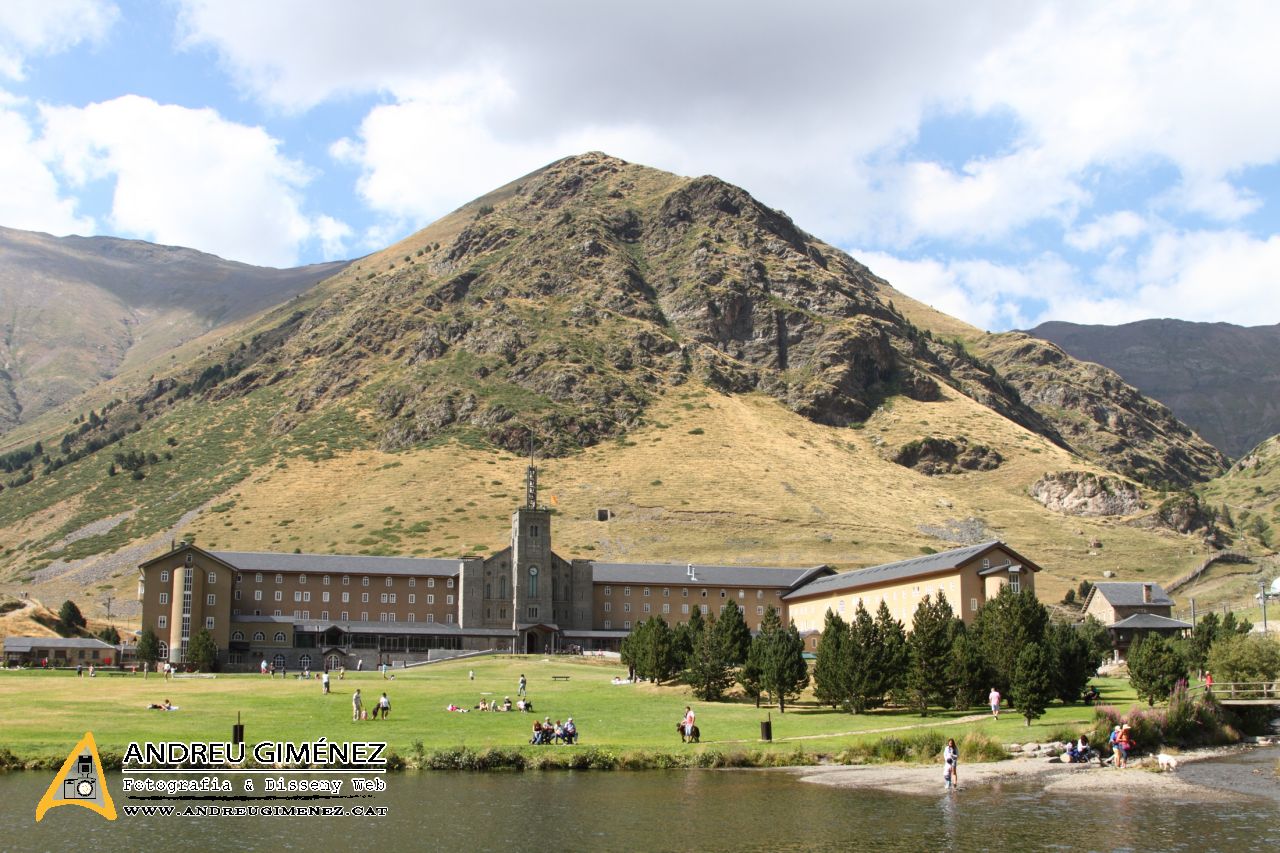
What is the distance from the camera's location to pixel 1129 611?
11575 centimetres

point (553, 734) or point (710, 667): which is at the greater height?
point (710, 667)

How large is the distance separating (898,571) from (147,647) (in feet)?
217

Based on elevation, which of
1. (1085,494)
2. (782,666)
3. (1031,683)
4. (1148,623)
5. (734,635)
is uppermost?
(1085,494)

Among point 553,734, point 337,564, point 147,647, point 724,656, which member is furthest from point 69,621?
point 553,734

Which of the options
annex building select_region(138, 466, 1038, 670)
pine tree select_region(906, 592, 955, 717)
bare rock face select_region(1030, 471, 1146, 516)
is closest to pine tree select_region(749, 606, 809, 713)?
pine tree select_region(906, 592, 955, 717)

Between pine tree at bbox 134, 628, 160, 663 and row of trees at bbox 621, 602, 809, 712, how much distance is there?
153 ft

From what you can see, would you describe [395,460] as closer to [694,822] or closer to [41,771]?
[41,771]

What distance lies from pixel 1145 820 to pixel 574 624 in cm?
9545

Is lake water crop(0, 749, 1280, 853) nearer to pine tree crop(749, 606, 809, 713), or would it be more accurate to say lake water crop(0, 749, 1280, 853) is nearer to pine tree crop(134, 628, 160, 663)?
pine tree crop(749, 606, 809, 713)

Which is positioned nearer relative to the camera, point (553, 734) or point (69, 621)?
point (553, 734)

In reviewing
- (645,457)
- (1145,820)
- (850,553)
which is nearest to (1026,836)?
(1145,820)

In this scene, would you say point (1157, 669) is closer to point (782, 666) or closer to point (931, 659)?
point (931, 659)

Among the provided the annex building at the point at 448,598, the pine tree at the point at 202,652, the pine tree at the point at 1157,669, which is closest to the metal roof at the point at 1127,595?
the annex building at the point at 448,598

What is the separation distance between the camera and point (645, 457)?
187000 millimetres
